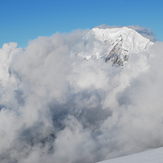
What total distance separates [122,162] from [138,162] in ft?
5.59

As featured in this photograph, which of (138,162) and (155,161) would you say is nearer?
(155,161)

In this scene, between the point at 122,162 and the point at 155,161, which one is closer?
the point at 155,161

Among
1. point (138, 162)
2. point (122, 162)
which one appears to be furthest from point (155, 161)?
point (122, 162)

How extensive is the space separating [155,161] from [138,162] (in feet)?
6.78

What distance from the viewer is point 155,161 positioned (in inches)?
730

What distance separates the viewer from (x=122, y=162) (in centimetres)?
2092

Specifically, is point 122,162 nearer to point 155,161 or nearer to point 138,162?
point 138,162

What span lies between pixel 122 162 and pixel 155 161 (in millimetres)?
3683

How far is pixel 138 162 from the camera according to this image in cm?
2009
